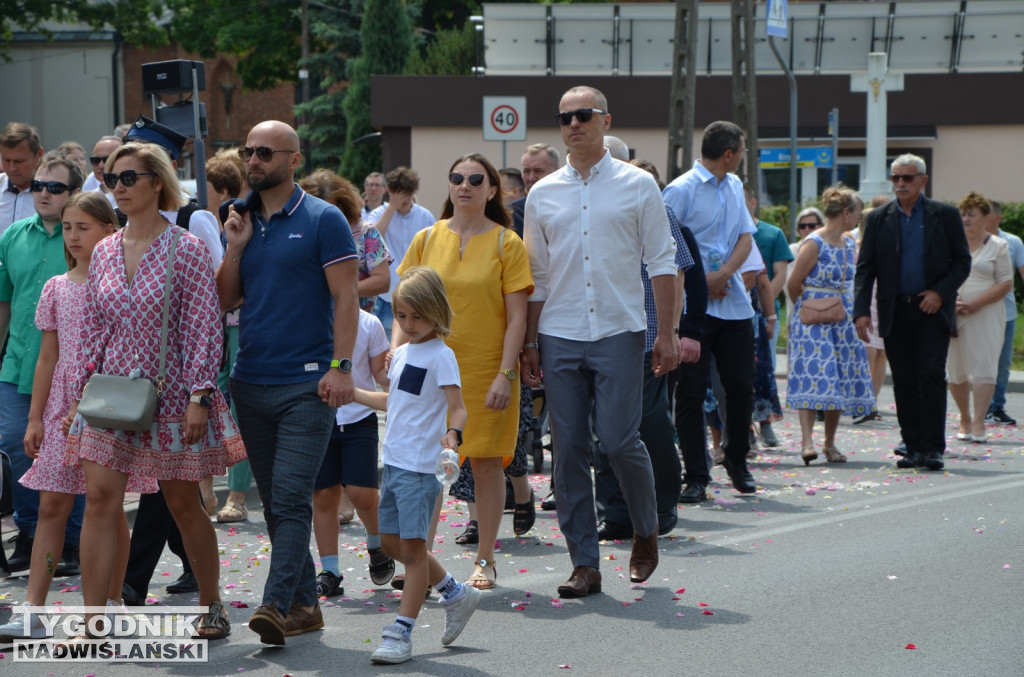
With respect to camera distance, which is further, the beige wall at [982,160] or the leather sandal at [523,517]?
the beige wall at [982,160]

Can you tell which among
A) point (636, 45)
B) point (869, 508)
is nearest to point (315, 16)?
point (636, 45)

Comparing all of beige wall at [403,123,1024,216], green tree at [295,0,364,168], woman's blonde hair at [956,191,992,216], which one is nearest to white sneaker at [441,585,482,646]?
woman's blonde hair at [956,191,992,216]

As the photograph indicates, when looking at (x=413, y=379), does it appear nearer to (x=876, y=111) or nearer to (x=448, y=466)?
(x=448, y=466)

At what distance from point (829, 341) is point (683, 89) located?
9.51m

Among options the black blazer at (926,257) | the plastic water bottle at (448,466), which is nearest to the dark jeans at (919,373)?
the black blazer at (926,257)

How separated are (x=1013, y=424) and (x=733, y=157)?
542 cm

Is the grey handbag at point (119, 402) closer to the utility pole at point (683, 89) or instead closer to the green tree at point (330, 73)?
the utility pole at point (683, 89)

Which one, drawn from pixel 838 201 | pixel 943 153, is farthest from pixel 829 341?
pixel 943 153

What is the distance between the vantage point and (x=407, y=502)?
546cm

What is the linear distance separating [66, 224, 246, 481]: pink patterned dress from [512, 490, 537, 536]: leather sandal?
107 inches

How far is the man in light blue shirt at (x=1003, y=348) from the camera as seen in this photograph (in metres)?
12.9

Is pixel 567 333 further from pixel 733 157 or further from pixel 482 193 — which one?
pixel 733 157

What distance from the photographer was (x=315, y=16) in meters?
54.4

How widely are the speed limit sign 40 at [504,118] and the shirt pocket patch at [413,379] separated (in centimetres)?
1151
